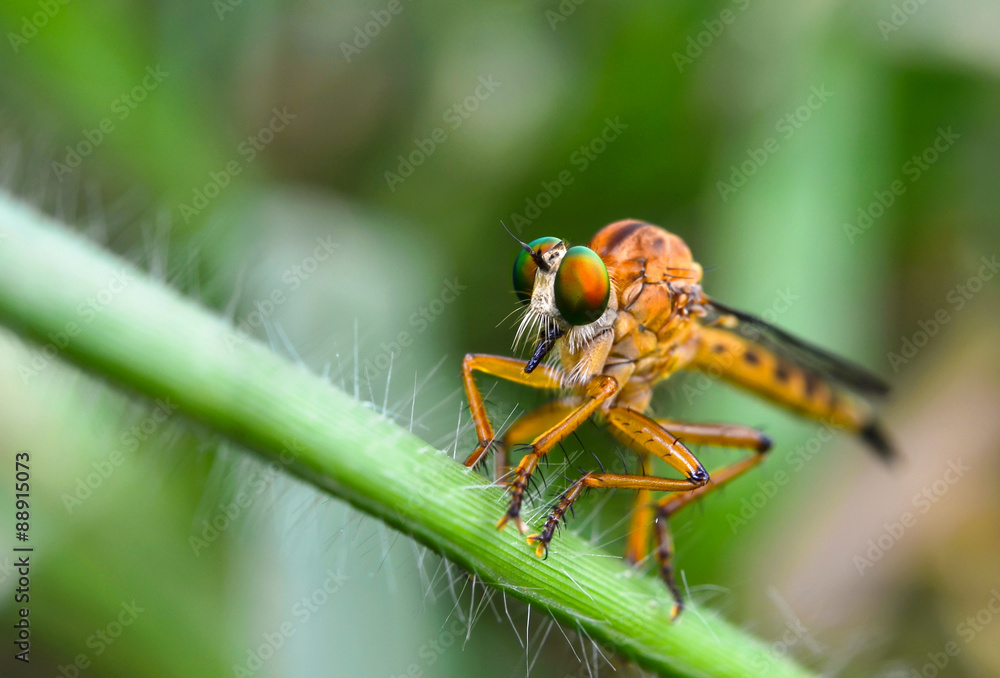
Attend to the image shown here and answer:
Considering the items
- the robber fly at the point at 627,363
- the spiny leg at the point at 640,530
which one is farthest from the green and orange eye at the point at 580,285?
the spiny leg at the point at 640,530

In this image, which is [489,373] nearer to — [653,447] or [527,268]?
[527,268]

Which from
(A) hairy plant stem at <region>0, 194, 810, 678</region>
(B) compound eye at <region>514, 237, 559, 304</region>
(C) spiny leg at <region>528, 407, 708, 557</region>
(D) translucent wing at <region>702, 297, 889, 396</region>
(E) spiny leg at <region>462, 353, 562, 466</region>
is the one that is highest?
(D) translucent wing at <region>702, 297, 889, 396</region>

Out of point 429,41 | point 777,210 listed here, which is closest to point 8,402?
point 429,41

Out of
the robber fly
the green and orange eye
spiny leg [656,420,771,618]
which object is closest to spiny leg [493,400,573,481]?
the robber fly

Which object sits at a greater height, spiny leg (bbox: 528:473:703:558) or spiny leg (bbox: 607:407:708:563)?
spiny leg (bbox: 607:407:708:563)

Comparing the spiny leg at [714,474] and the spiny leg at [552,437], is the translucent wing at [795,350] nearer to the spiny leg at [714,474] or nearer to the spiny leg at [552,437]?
the spiny leg at [714,474]

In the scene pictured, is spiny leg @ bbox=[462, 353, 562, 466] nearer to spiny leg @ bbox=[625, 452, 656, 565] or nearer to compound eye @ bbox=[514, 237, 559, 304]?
compound eye @ bbox=[514, 237, 559, 304]

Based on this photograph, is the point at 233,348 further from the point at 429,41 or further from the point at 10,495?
the point at 429,41

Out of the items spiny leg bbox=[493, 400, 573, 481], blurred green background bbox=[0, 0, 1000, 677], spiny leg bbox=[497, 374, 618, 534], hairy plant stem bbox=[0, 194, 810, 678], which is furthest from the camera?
blurred green background bbox=[0, 0, 1000, 677]
